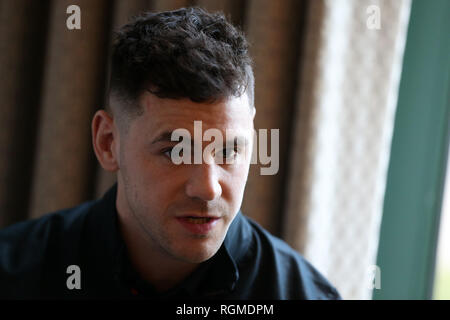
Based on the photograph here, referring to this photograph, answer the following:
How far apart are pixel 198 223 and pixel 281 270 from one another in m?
0.26

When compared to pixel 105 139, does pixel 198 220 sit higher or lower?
lower

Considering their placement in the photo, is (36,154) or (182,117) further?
(36,154)

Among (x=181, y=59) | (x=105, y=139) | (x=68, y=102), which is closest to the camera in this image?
(x=181, y=59)

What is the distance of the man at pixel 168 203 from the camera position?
0.81 metres

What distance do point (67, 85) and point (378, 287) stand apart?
3.13ft

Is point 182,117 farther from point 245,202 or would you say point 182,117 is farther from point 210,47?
point 245,202

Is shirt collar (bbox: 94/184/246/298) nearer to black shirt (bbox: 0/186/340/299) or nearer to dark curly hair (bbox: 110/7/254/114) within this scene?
black shirt (bbox: 0/186/340/299)

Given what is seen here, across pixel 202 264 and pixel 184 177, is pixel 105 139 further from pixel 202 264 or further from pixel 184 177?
pixel 202 264

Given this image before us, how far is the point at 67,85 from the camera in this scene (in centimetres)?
125

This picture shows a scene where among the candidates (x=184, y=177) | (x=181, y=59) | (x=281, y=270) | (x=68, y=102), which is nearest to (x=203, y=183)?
(x=184, y=177)

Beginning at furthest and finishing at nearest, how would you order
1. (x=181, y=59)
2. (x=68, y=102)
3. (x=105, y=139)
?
(x=68, y=102), (x=105, y=139), (x=181, y=59)

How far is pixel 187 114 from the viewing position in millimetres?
802

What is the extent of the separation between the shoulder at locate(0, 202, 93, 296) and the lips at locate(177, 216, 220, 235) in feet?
0.88
